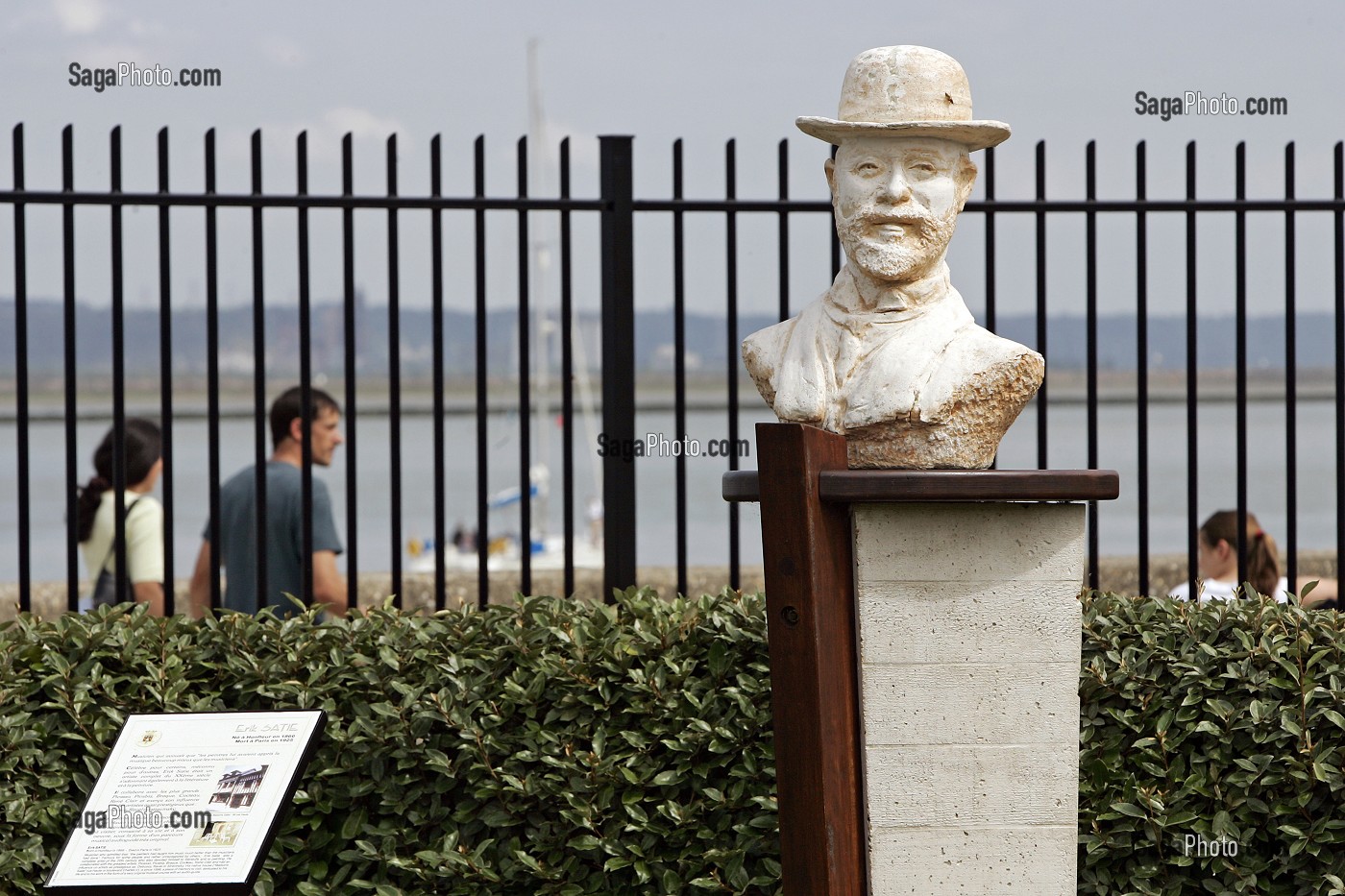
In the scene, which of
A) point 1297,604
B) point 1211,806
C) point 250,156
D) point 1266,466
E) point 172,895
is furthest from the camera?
point 1266,466

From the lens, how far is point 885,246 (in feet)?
11.5

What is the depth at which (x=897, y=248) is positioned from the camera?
3.51 metres

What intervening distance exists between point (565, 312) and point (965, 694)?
7.77 ft

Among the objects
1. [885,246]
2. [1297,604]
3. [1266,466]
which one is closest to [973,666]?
[885,246]

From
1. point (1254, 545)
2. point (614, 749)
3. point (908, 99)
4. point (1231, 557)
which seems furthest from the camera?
point (1231, 557)

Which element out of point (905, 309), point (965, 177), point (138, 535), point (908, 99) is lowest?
point (138, 535)

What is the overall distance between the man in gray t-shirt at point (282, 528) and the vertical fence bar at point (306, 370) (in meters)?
0.26

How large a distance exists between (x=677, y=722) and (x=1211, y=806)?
5.30 feet

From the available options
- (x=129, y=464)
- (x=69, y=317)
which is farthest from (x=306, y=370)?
(x=129, y=464)

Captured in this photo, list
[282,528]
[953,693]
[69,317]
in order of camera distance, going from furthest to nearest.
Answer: [282,528] < [69,317] < [953,693]

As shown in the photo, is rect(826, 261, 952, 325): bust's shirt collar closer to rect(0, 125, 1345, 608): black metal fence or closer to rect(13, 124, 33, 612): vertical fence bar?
rect(0, 125, 1345, 608): black metal fence

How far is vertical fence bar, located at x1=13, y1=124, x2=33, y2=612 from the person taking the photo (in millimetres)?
4762

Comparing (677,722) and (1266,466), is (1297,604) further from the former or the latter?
(1266,466)

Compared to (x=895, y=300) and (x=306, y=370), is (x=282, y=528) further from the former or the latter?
(x=895, y=300)
